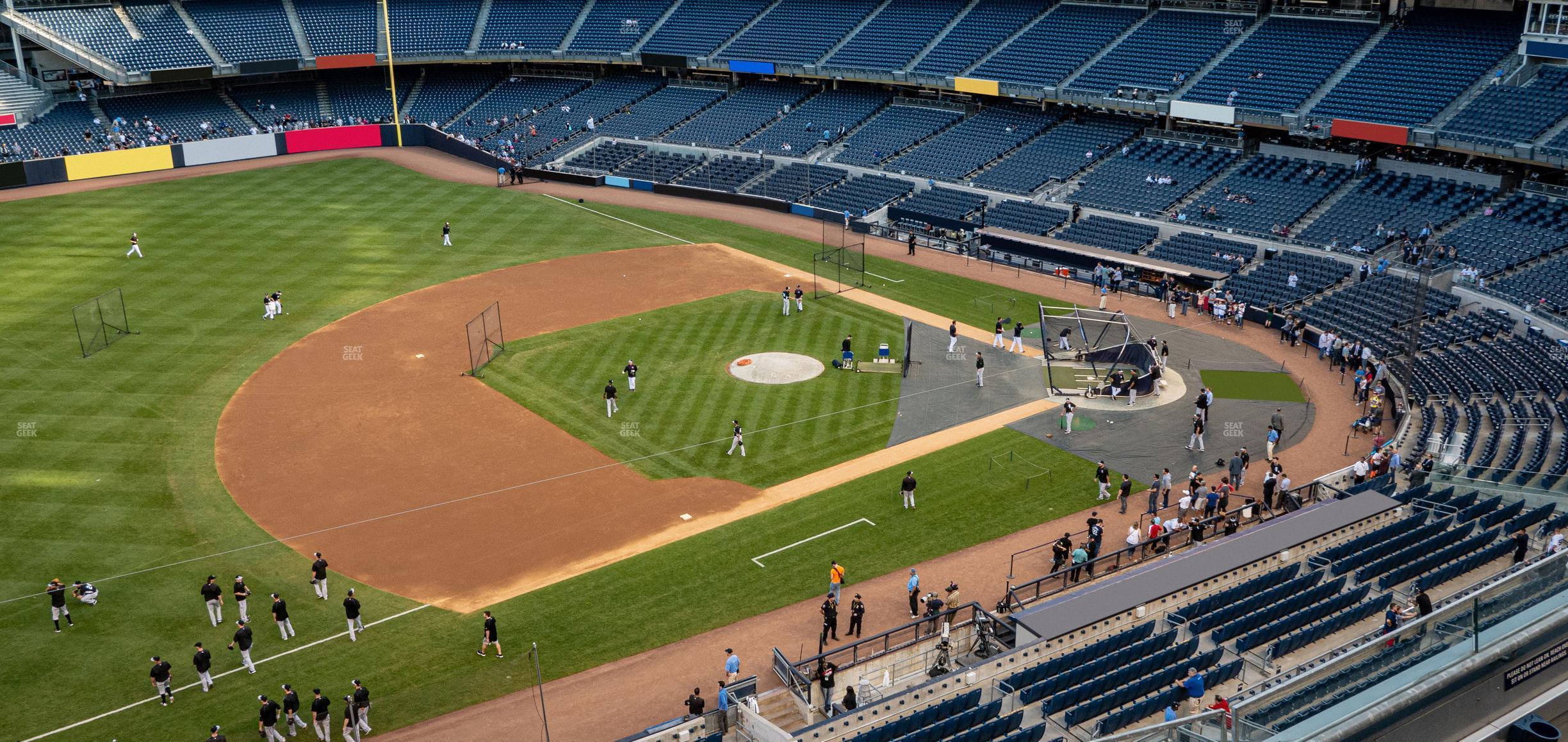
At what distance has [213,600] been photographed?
28219mm

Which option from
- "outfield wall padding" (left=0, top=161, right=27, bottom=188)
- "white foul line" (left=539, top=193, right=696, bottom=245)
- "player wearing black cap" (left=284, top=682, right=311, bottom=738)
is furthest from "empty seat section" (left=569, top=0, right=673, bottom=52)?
"player wearing black cap" (left=284, top=682, right=311, bottom=738)

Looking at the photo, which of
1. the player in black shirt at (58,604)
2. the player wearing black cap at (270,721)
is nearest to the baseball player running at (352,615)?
the player wearing black cap at (270,721)

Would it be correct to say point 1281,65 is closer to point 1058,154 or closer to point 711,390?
point 1058,154

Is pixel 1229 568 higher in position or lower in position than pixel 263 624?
higher

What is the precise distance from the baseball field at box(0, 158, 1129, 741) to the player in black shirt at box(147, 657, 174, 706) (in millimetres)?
215

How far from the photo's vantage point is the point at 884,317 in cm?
5066

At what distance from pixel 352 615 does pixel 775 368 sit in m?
20.6

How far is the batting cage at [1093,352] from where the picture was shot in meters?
43.1

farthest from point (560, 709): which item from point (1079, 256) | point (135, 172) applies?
point (135, 172)

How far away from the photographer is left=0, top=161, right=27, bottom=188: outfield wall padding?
225 ft

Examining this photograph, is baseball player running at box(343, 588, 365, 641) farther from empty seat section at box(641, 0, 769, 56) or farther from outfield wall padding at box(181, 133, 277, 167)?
empty seat section at box(641, 0, 769, 56)

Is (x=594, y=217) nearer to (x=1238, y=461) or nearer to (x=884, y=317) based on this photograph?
(x=884, y=317)

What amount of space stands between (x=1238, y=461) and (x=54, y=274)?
50.8 m

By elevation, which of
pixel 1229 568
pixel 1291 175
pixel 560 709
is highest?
pixel 1291 175
